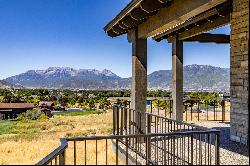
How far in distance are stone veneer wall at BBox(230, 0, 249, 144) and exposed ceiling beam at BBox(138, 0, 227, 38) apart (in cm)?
158

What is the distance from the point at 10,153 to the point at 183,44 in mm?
7819

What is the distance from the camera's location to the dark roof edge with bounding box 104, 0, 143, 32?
26.3 feet

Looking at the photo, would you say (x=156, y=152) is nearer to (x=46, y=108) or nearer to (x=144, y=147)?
(x=144, y=147)

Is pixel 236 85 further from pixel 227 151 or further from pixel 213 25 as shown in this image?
pixel 213 25

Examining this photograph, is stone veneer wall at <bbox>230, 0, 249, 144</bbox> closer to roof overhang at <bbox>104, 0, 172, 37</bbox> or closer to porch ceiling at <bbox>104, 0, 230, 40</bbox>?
porch ceiling at <bbox>104, 0, 230, 40</bbox>

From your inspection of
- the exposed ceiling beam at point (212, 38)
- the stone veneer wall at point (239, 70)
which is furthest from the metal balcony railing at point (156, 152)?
the exposed ceiling beam at point (212, 38)

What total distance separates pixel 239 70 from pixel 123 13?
123 inches

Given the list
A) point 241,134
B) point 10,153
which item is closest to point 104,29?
point 241,134

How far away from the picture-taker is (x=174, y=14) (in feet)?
25.4

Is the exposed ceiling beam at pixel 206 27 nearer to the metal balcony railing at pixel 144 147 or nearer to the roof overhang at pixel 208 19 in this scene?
the roof overhang at pixel 208 19

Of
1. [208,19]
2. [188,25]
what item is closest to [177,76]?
[188,25]

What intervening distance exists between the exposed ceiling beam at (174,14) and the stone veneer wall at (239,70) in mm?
1582

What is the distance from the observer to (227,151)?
8070 mm

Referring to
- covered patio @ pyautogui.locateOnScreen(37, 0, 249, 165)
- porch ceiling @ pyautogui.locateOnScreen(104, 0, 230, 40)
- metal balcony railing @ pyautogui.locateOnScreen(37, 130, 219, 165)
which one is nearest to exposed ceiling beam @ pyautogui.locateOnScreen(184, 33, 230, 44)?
covered patio @ pyautogui.locateOnScreen(37, 0, 249, 165)
